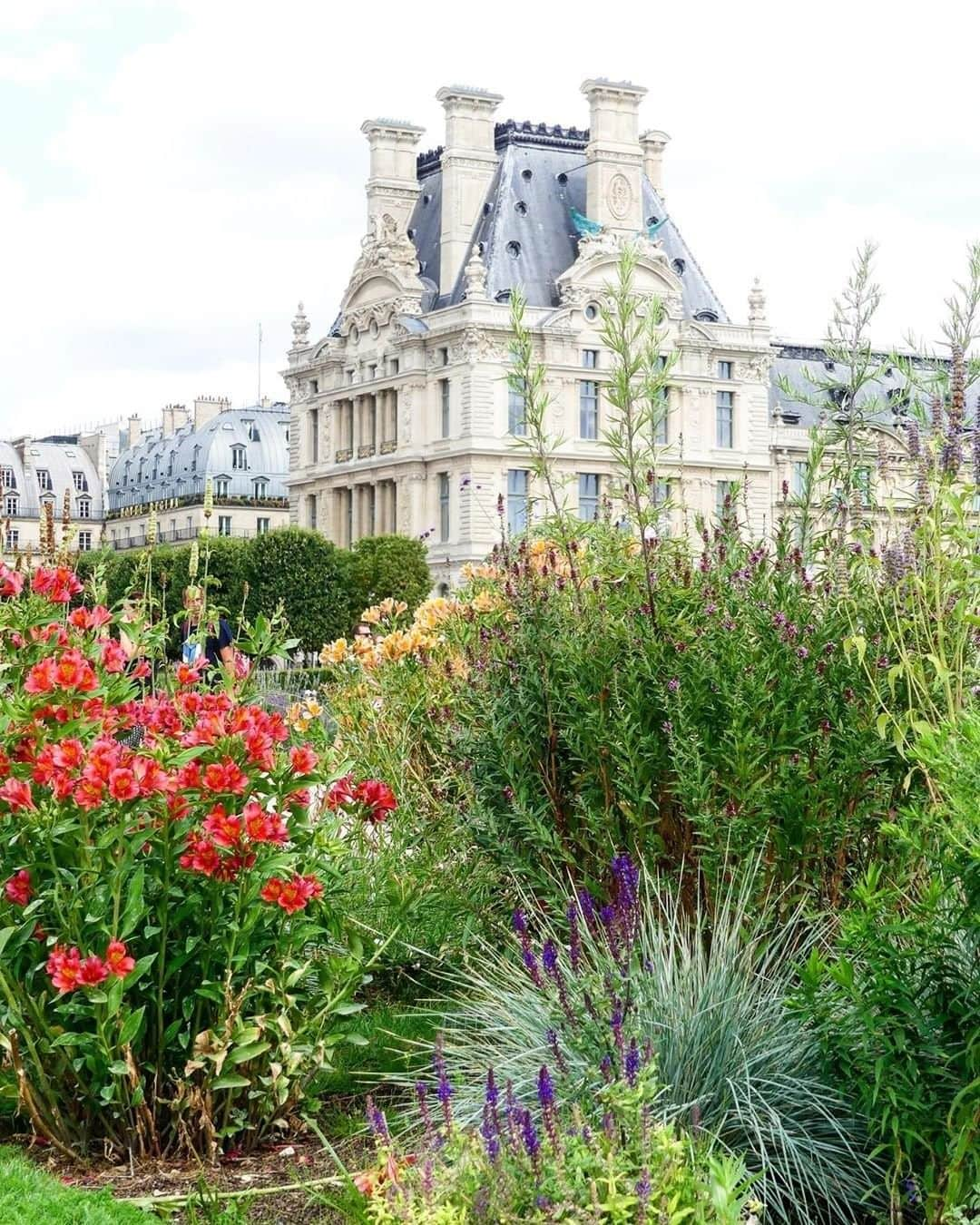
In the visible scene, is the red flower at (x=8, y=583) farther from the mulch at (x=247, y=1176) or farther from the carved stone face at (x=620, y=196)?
the carved stone face at (x=620, y=196)

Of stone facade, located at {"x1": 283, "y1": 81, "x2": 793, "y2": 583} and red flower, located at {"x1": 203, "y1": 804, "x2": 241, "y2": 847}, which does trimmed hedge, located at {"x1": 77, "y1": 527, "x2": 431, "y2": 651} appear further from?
red flower, located at {"x1": 203, "y1": 804, "x2": 241, "y2": 847}

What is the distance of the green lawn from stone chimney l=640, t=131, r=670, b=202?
63.9 m

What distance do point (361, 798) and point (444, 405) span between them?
55.5 m

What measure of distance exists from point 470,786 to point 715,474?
2218 inches

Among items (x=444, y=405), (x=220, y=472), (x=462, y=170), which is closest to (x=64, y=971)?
(x=444, y=405)

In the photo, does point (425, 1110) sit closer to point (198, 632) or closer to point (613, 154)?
point (198, 632)

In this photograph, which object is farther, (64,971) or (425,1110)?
(64,971)

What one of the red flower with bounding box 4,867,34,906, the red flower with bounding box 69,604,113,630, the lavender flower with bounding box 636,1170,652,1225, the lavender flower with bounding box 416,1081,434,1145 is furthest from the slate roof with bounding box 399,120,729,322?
the lavender flower with bounding box 636,1170,652,1225

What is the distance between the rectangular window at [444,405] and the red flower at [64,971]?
5598 centimetres

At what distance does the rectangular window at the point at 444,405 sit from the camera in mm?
60656

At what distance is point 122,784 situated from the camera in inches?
196

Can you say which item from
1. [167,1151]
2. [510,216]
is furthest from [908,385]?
[510,216]

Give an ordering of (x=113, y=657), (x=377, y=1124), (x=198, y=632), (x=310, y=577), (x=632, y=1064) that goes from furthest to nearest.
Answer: (x=310, y=577) < (x=198, y=632) < (x=113, y=657) < (x=377, y=1124) < (x=632, y=1064)

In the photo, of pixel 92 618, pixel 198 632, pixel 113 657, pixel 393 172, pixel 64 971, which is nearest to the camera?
pixel 64 971
